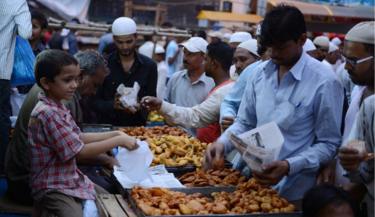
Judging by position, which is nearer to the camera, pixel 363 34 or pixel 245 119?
pixel 363 34

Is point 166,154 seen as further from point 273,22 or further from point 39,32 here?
point 39,32

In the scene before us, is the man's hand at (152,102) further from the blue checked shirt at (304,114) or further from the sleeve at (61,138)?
the blue checked shirt at (304,114)

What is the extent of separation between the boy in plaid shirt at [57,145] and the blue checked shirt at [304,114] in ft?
2.84

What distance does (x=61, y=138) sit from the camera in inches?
136

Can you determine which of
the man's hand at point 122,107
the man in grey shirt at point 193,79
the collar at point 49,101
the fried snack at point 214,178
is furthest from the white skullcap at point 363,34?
the man in grey shirt at point 193,79

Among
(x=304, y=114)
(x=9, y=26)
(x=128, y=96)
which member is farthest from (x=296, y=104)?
(x=9, y=26)

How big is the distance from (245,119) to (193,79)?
3.08 m

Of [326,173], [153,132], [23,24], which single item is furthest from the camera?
[23,24]

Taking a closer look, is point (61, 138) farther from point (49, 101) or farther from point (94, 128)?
point (94, 128)

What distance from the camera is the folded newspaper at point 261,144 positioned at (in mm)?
3018

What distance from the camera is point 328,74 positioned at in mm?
3164

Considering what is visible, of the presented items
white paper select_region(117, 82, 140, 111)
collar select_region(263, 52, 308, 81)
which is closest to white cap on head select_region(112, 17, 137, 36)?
white paper select_region(117, 82, 140, 111)

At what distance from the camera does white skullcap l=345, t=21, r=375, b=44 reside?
9.98 ft

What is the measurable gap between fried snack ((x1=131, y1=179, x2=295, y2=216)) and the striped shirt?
9.22 feet
